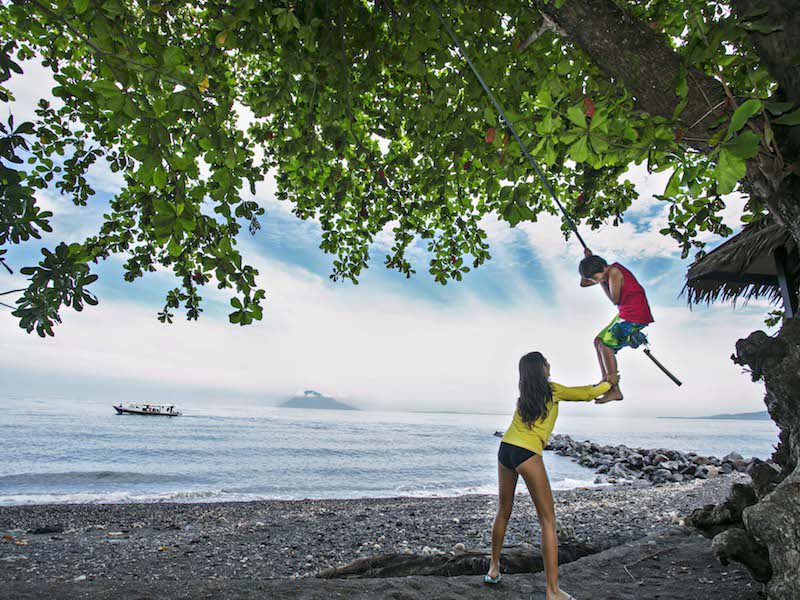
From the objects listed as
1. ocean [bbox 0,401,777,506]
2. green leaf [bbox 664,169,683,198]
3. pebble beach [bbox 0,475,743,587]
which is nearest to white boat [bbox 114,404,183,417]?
ocean [bbox 0,401,777,506]

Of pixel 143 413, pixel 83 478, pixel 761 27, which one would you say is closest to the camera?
Result: pixel 761 27

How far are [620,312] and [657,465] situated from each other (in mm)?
17201

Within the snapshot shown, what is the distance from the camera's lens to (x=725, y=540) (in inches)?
122

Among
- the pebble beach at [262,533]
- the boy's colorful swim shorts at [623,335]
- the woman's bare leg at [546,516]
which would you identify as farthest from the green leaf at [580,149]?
the pebble beach at [262,533]

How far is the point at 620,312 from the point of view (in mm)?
3252

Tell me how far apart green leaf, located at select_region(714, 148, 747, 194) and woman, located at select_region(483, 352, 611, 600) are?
72.8 inches

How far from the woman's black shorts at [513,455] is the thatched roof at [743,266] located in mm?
5792

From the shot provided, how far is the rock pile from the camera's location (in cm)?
1559

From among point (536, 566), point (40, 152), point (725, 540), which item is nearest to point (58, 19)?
point (40, 152)

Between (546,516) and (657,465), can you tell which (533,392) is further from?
(657,465)

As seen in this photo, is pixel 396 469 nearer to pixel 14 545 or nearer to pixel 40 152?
pixel 14 545

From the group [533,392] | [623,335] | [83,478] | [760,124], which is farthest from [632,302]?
[83,478]

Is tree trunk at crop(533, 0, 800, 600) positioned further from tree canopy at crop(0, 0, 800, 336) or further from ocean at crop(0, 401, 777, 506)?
ocean at crop(0, 401, 777, 506)

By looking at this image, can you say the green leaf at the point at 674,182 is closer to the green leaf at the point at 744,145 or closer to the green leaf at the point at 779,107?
the green leaf at the point at 744,145
